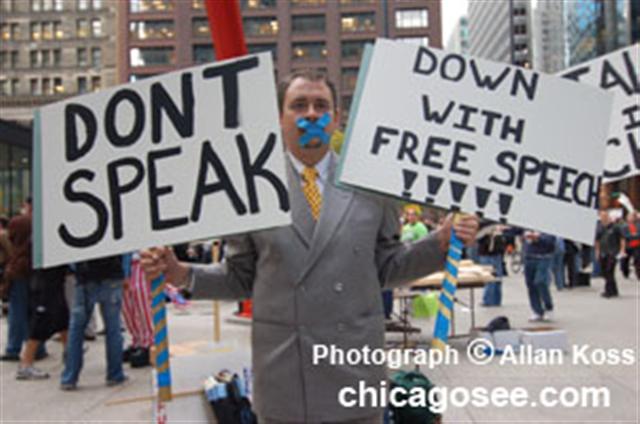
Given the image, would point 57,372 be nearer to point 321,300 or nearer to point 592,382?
point 592,382

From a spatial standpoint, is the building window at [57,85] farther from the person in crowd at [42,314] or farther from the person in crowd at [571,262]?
the person in crowd at [42,314]

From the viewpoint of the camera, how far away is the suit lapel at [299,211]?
8.39 feet

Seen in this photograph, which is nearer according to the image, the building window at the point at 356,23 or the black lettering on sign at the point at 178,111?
the black lettering on sign at the point at 178,111

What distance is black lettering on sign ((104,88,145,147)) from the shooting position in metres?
2.71

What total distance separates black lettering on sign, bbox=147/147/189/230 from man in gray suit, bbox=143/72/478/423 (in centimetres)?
10

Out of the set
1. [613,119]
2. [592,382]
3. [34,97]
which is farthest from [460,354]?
[34,97]

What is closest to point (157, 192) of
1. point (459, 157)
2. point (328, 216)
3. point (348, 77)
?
point (328, 216)

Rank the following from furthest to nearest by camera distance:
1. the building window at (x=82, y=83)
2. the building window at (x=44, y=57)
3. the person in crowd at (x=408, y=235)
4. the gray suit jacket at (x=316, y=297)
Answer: the building window at (x=82, y=83) < the building window at (x=44, y=57) < the person in crowd at (x=408, y=235) < the gray suit jacket at (x=316, y=297)

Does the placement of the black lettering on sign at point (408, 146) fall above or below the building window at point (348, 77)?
below

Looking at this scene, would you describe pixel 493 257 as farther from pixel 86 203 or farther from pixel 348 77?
pixel 348 77

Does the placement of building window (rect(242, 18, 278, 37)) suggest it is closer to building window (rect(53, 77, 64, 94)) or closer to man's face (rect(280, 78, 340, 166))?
building window (rect(53, 77, 64, 94))

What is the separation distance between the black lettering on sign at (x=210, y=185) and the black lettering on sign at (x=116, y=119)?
27 centimetres

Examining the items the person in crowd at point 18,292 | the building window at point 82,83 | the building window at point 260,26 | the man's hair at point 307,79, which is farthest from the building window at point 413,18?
the man's hair at point 307,79

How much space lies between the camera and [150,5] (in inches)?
3066
